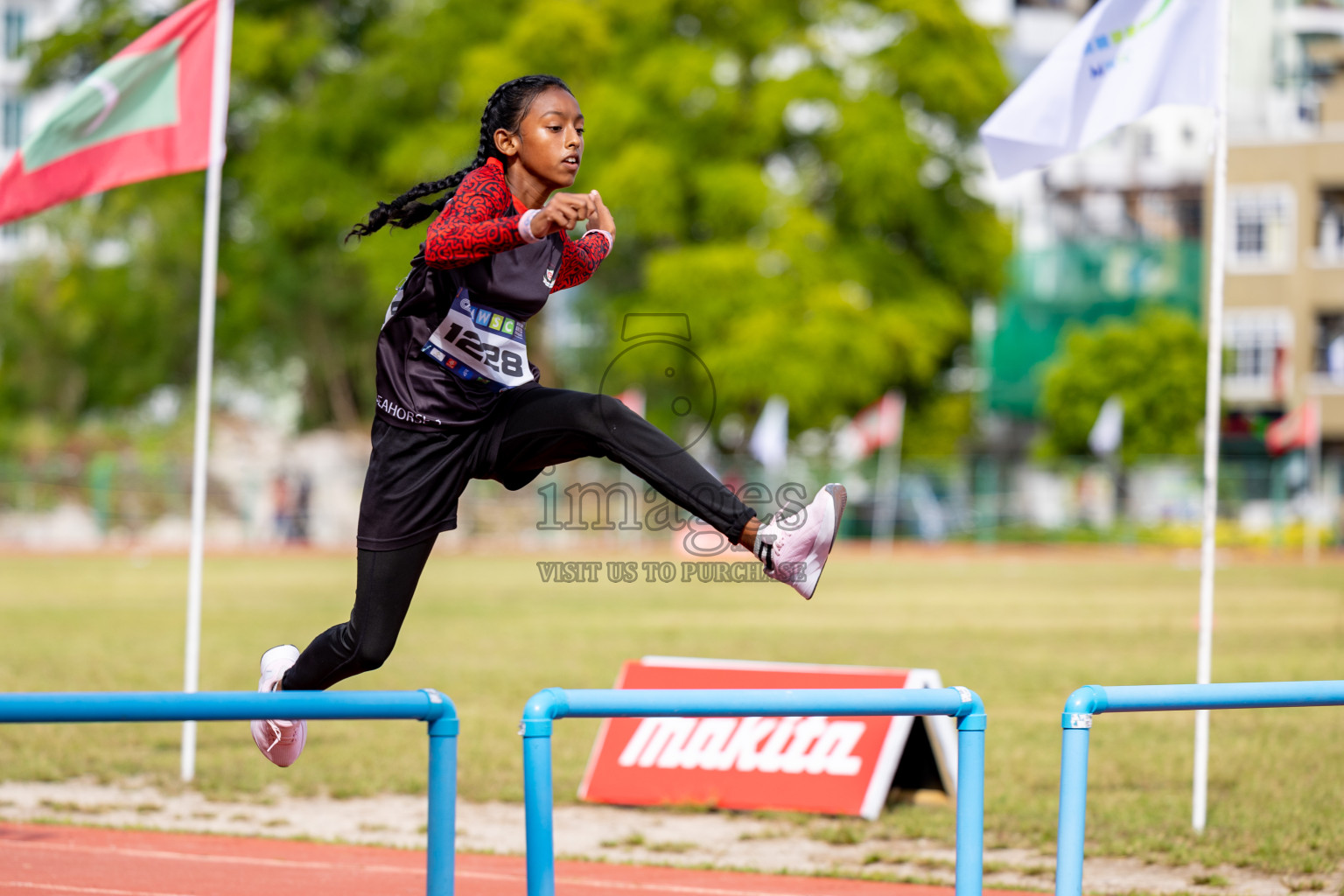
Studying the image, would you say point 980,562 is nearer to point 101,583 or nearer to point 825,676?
point 101,583

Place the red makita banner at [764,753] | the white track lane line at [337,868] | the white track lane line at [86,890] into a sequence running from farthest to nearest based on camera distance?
1. the red makita banner at [764,753]
2. the white track lane line at [337,868]
3. the white track lane line at [86,890]

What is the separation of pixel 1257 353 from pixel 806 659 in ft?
134

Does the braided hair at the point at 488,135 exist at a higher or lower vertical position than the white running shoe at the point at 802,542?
higher

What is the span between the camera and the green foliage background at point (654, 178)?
35.8m

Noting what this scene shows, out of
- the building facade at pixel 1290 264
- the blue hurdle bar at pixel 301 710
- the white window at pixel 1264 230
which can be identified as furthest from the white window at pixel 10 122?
the blue hurdle bar at pixel 301 710

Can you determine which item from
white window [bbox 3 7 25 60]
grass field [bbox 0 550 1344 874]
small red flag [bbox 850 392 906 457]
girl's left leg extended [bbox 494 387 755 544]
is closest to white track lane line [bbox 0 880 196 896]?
grass field [bbox 0 550 1344 874]

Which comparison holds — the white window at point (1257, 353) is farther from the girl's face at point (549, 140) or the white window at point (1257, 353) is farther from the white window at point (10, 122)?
the white window at point (10, 122)

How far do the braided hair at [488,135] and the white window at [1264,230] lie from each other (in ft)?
164

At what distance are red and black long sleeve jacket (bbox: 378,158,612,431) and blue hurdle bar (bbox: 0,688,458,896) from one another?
4.08 feet

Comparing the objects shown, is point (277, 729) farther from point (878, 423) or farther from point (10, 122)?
point (10, 122)

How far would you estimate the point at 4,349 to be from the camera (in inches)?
1865

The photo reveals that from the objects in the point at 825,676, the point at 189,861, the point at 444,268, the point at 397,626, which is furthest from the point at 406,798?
the point at 444,268

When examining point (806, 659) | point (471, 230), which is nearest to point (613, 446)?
point (471, 230)

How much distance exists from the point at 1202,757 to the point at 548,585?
66.0 ft
